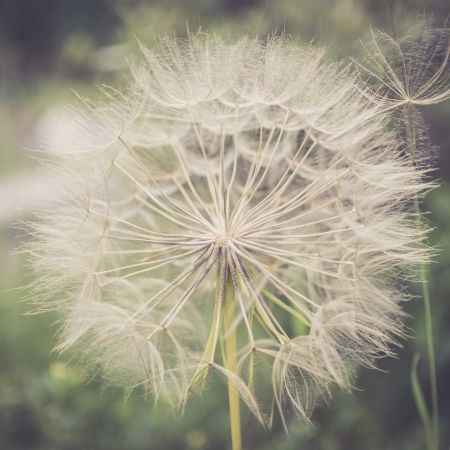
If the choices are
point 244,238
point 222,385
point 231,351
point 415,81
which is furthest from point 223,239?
point 222,385

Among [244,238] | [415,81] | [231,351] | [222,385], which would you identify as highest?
[415,81]

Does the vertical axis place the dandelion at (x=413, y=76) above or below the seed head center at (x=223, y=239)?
above

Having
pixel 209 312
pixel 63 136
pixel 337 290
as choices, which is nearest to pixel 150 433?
pixel 209 312

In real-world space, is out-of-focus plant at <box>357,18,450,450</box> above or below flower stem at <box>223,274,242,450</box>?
above

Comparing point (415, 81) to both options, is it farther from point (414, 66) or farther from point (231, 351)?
point (231, 351)

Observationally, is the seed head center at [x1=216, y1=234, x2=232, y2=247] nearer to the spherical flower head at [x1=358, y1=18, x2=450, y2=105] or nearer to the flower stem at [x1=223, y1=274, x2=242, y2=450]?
the flower stem at [x1=223, y1=274, x2=242, y2=450]

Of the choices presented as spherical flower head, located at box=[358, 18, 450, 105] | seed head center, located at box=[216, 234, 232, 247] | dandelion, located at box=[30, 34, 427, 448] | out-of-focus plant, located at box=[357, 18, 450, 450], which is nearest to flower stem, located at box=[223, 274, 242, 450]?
dandelion, located at box=[30, 34, 427, 448]

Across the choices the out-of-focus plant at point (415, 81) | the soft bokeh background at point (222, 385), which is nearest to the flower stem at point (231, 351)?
the out-of-focus plant at point (415, 81)

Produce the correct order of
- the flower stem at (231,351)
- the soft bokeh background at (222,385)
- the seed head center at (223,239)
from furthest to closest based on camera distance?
the soft bokeh background at (222,385) < the seed head center at (223,239) < the flower stem at (231,351)

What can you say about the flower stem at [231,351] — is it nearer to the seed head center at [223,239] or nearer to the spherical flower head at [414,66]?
the seed head center at [223,239]

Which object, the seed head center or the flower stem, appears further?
the seed head center
